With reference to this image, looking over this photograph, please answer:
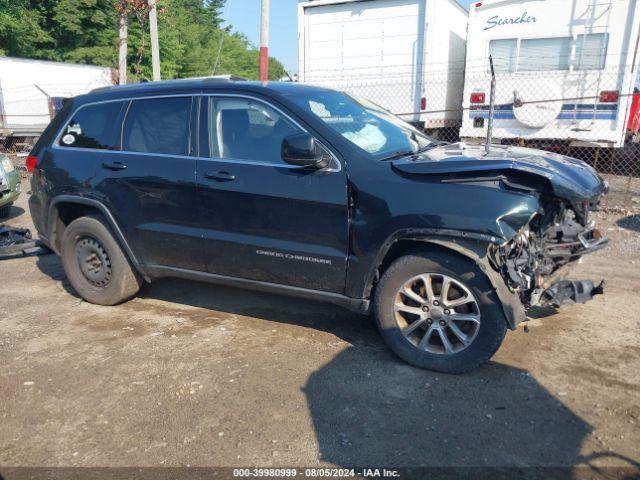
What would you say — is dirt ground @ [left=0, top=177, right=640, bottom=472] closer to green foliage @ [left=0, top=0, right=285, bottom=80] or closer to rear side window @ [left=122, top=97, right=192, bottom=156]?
rear side window @ [left=122, top=97, right=192, bottom=156]

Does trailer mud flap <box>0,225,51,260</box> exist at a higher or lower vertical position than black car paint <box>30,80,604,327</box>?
lower

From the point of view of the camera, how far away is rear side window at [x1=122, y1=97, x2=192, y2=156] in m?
4.20

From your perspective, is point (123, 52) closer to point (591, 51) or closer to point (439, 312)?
point (591, 51)

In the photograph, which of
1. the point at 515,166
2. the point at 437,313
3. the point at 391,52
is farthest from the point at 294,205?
the point at 391,52

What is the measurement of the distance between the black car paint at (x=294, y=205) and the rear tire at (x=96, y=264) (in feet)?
0.64

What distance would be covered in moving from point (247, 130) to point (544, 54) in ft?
26.6

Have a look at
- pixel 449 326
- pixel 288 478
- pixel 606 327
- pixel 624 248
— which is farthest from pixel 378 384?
pixel 624 248

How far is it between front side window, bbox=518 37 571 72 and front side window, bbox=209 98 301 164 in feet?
26.1

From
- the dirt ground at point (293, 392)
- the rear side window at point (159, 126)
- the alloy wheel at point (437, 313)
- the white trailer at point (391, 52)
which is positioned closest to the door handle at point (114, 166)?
the rear side window at point (159, 126)

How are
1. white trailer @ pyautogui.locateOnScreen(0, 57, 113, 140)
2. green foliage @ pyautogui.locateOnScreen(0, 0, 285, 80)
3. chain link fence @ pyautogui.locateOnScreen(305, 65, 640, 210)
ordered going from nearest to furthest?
chain link fence @ pyautogui.locateOnScreen(305, 65, 640, 210) < white trailer @ pyautogui.locateOnScreen(0, 57, 113, 140) < green foliage @ pyautogui.locateOnScreen(0, 0, 285, 80)

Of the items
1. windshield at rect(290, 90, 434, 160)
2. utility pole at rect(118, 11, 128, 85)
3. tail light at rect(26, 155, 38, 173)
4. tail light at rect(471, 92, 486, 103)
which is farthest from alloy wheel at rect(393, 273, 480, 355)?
utility pole at rect(118, 11, 128, 85)

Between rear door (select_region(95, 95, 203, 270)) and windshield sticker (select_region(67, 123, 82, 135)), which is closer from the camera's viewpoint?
rear door (select_region(95, 95, 203, 270))

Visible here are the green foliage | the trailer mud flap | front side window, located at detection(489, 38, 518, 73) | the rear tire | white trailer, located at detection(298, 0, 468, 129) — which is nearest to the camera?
the rear tire

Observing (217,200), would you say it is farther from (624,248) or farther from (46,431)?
(624,248)
